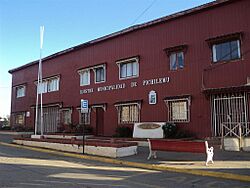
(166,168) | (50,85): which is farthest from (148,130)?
(50,85)

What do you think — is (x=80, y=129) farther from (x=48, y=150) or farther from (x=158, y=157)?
(x=158, y=157)

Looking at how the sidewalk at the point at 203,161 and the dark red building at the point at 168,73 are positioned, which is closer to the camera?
the sidewalk at the point at 203,161

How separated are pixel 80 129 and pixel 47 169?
49.2 feet

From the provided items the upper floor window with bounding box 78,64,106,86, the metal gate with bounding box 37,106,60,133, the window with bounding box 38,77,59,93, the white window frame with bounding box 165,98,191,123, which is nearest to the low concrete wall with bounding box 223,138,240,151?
the white window frame with bounding box 165,98,191,123

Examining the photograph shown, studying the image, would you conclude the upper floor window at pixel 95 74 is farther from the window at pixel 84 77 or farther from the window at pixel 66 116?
the window at pixel 66 116

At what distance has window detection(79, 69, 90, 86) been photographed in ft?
92.9

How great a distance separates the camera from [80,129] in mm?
26922

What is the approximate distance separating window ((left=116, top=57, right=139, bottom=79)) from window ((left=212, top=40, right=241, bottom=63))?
629 cm

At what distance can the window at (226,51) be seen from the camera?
18.5 m

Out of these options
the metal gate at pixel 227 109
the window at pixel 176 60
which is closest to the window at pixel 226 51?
the metal gate at pixel 227 109

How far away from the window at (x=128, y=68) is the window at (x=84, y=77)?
13.8ft

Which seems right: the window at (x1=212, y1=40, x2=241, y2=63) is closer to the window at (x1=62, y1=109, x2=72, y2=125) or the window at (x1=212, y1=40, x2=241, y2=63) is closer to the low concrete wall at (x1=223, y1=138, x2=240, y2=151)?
the low concrete wall at (x1=223, y1=138, x2=240, y2=151)

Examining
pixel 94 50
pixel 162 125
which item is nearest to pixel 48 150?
pixel 162 125

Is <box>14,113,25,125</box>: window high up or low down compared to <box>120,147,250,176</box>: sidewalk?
up
